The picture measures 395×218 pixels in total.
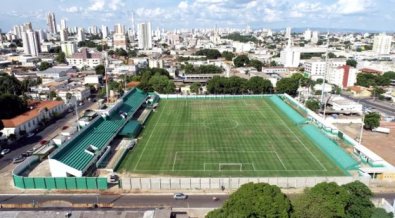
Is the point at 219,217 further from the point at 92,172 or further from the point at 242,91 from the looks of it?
the point at 242,91

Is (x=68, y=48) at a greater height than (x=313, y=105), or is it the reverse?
(x=68, y=48)

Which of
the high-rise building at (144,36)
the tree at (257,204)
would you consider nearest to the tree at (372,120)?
the tree at (257,204)

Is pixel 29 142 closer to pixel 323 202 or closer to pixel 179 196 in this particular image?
pixel 179 196

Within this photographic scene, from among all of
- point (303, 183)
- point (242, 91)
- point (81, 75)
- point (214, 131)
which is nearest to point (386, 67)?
point (242, 91)

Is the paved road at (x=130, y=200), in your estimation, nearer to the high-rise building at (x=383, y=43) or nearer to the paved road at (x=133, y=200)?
the paved road at (x=133, y=200)

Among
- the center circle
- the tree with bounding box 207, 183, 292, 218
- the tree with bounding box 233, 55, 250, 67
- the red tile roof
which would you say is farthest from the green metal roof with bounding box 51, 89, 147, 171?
the tree with bounding box 233, 55, 250, 67

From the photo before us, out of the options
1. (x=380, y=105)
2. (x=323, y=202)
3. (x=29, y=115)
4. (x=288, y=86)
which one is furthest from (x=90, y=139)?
(x=380, y=105)

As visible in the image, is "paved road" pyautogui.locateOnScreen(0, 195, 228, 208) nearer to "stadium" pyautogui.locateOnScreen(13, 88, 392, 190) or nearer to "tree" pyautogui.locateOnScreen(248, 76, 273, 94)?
"stadium" pyautogui.locateOnScreen(13, 88, 392, 190)
